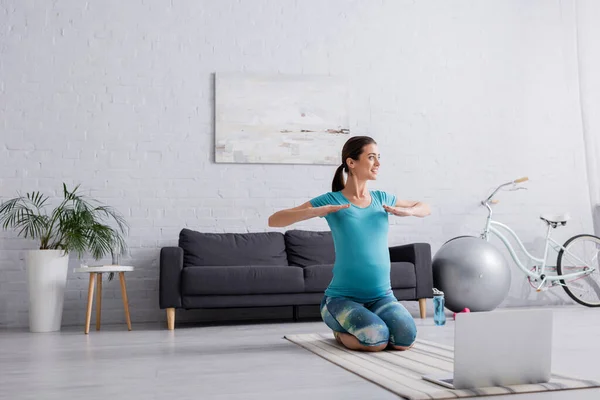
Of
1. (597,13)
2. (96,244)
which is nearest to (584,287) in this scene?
(597,13)

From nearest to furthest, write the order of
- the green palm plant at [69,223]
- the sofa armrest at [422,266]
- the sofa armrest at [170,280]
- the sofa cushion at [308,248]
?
the sofa armrest at [170,280], the green palm plant at [69,223], the sofa armrest at [422,266], the sofa cushion at [308,248]

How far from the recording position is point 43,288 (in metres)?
4.98

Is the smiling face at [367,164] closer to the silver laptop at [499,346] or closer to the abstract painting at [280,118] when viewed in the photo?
the silver laptop at [499,346]

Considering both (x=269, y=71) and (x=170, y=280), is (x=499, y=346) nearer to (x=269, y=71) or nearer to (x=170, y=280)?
(x=170, y=280)

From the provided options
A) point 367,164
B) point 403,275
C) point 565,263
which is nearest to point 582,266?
point 565,263

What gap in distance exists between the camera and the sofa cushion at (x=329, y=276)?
16.7 feet

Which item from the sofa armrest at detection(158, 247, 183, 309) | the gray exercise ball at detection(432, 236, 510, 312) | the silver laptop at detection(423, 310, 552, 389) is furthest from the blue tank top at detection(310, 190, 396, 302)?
the gray exercise ball at detection(432, 236, 510, 312)

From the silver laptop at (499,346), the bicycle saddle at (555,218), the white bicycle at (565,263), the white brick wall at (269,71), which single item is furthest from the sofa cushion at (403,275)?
the silver laptop at (499,346)

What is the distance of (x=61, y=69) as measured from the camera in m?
5.66

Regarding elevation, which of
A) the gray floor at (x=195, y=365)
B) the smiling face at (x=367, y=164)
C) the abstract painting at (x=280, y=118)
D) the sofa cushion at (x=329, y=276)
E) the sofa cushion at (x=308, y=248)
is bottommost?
the gray floor at (x=195, y=365)

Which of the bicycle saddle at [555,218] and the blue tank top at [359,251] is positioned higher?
the bicycle saddle at [555,218]

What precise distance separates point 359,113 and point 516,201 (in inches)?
67.0

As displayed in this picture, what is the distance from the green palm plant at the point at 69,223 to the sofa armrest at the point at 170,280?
22.9 inches

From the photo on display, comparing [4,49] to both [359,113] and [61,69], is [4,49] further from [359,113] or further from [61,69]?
[359,113]
